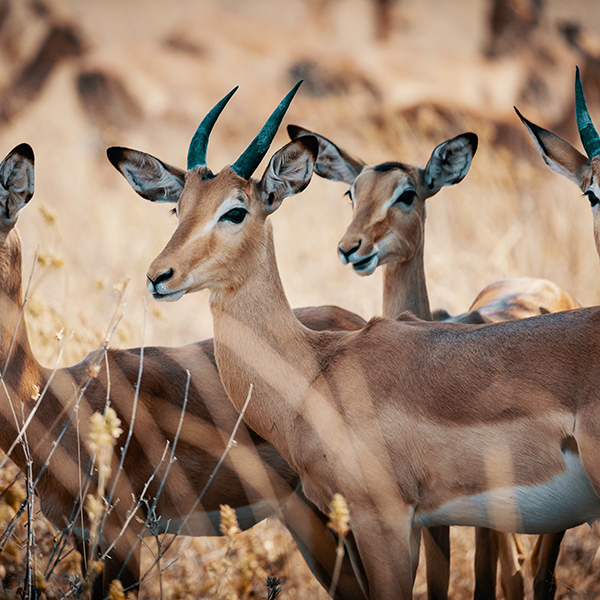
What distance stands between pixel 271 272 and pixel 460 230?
650 centimetres

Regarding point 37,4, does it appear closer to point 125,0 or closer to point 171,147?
point 125,0

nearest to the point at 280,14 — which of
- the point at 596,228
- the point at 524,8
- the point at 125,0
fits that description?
the point at 125,0

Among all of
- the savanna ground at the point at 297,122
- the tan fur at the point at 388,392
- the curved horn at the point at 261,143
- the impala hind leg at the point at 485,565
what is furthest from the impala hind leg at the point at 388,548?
the curved horn at the point at 261,143

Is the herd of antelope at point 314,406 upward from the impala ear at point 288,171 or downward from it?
downward

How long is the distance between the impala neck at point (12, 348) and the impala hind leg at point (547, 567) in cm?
286

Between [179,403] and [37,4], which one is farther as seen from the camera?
[37,4]

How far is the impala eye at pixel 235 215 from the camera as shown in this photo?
361cm

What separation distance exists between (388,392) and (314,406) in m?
0.35

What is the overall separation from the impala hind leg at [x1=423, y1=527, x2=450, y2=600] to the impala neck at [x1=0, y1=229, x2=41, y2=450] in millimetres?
2247

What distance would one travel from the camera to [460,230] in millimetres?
9766

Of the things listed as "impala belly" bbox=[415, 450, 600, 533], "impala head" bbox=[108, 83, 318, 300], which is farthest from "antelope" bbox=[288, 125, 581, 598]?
"impala belly" bbox=[415, 450, 600, 533]

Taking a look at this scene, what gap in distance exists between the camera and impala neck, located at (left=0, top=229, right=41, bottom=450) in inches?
141

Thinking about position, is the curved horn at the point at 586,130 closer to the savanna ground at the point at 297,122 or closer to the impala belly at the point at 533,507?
the impala belly at the point at 533,507

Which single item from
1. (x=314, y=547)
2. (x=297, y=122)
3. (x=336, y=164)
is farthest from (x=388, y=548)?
(x=297, y=122)
